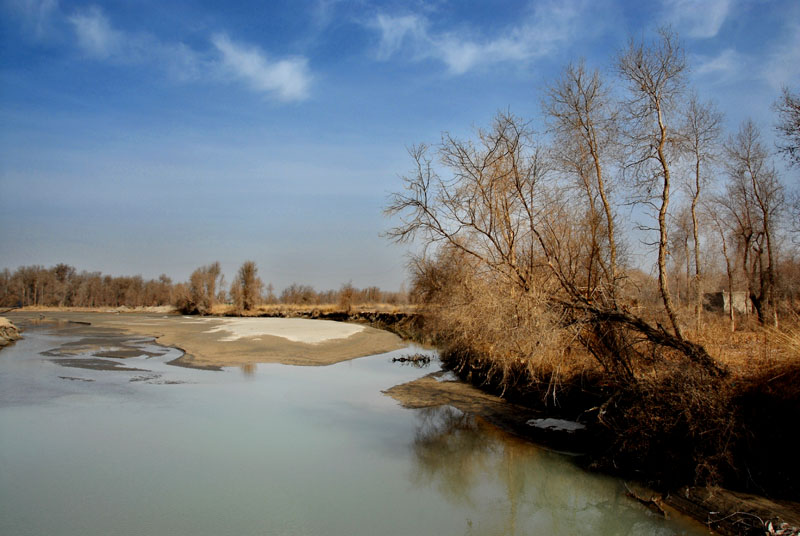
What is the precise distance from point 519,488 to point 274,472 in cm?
378

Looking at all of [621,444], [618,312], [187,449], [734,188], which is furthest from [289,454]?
[734,188]

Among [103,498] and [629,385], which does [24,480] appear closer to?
[103,498]

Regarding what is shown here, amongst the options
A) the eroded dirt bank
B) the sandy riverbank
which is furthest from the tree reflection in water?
the sandy riverbank

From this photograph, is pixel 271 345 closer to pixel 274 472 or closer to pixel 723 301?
pixel 274 472

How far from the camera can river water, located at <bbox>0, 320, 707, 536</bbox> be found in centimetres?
575

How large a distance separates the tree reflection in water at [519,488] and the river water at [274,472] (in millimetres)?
29

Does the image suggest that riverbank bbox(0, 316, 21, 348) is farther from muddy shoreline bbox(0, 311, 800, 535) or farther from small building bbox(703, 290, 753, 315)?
small building bbox(703, 290, 753, 315)

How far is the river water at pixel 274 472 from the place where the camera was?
5.75 meters

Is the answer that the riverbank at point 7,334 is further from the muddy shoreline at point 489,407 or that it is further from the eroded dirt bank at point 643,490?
the eroded dirt bank at point 643,490

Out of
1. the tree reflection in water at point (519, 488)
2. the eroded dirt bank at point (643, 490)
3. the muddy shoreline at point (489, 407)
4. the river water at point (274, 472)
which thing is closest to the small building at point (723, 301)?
the muddy shoreline at point (489, 407)

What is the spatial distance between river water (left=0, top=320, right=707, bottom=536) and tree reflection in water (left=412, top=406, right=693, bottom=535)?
3cm

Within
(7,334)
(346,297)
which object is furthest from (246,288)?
(7,334)

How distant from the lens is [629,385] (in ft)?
24.3

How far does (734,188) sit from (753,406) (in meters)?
15.9
